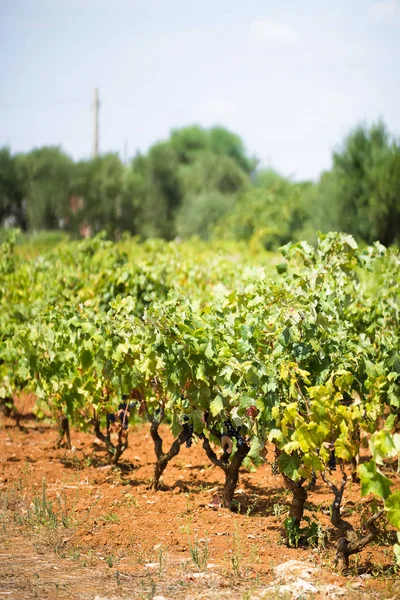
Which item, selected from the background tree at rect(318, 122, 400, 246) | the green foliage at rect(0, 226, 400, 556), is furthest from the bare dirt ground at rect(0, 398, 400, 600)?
the background tree at rect(318, 122, 400, 246)

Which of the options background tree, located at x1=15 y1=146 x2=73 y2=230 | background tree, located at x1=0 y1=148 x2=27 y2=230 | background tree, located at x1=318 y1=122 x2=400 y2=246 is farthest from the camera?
background tree, located at x1=0 y1=148 x2=27 y2=230

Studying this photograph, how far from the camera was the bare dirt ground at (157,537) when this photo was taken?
370 centimetres

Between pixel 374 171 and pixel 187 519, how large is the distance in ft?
58.1

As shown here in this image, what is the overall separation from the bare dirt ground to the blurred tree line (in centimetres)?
1628

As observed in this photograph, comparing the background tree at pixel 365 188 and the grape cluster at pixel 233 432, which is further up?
the background tree at pixel 365 188

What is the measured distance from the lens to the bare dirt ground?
3.70 metres

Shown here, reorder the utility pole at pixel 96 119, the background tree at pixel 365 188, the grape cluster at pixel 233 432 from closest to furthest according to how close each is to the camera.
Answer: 1. the grape cluster at pixel 233 432
2. the background tree at pixel 365 188
3. the utility pole at pixel 96 119

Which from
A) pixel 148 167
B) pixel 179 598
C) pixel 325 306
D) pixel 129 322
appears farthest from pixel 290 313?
pixel 148 167

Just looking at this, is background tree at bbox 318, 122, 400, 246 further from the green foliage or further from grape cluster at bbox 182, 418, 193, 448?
grape cluster at bbox 182, 418, 193, 448

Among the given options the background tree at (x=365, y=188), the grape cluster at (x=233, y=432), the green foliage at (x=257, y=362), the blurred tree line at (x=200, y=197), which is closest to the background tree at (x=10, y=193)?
the blurred tree line at (x=200, y=197)

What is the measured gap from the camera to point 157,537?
4406mm

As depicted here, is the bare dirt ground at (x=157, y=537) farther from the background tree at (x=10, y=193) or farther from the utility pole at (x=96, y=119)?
the utility pole at (x=96, y=119)

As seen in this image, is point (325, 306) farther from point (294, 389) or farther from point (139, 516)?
point (139, 516)

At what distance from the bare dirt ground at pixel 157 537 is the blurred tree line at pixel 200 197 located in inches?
641
